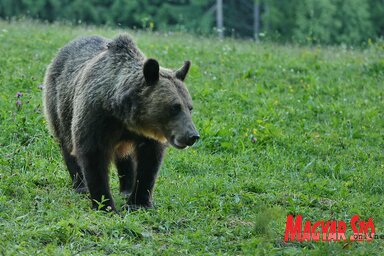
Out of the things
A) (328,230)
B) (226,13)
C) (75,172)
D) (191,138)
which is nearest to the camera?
(191,138)

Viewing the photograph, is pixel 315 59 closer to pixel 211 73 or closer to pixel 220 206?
pixel 211 73

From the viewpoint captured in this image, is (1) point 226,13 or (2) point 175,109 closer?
(2) point 175,109

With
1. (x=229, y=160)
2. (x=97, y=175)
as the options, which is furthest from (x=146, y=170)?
(x=229, y=160)

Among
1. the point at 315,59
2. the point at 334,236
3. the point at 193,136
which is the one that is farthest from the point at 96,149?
the point at 315,59

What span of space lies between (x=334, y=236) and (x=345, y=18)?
44406mm

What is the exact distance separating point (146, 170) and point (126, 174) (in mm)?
593

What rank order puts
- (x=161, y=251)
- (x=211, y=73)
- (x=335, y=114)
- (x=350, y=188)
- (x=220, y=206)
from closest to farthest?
(x=161, y=251) → (x=220, y=206) → (x=350, y=188) → (x=335, y=114) → (x=211, y=73)

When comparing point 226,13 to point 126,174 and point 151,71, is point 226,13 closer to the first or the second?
point 126,174

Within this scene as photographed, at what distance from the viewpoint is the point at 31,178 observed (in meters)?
8.53

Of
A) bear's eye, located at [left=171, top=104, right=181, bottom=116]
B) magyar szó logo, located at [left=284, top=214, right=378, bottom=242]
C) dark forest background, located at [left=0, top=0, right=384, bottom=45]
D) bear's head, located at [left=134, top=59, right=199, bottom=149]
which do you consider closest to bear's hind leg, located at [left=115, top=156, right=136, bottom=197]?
bear's head, located at [left=134, top=59, right=199, bottom=149]

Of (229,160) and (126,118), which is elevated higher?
(126,118)

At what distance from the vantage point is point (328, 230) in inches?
302

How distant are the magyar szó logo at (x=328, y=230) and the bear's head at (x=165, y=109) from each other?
1.31 m

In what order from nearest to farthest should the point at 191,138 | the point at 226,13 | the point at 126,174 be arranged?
1. the point at 191,138
2. the point at 126,174
3. the point at 226,13
